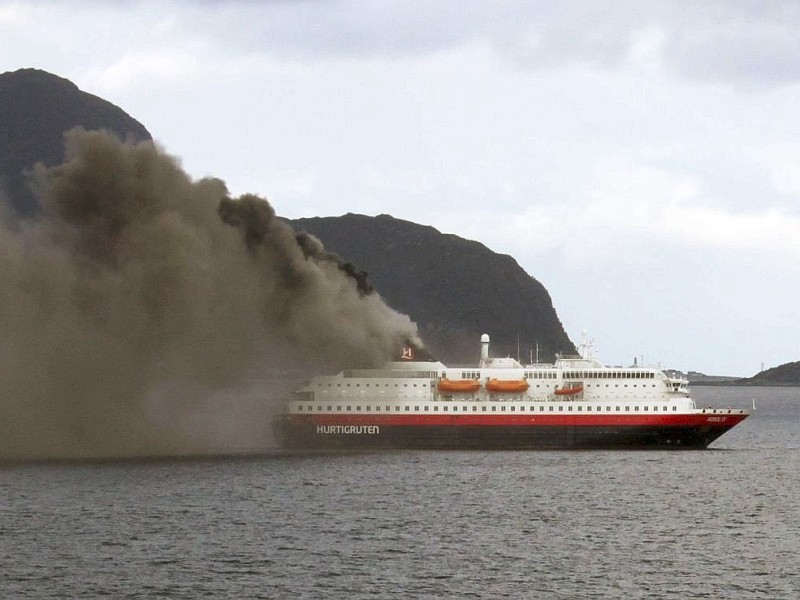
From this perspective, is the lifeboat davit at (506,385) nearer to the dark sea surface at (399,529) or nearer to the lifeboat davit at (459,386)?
the lifeboat davit at (459,386)

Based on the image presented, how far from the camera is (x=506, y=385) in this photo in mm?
98562

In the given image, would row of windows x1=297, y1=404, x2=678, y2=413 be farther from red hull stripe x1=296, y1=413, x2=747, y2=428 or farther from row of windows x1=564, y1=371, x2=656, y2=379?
row of windows x1=564, y1=371, x2=656, y2=379

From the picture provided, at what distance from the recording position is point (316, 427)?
98562 mm

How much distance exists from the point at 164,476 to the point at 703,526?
1231 inches

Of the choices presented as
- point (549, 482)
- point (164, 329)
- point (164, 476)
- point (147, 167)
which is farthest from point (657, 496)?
point (147, 167)

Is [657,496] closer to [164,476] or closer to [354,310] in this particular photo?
[164,476]

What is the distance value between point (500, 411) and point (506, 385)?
1994mm

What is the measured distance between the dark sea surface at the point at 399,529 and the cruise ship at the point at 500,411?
20.1 feet

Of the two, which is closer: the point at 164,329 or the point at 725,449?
the point at 164,329

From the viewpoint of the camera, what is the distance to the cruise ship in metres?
97.6

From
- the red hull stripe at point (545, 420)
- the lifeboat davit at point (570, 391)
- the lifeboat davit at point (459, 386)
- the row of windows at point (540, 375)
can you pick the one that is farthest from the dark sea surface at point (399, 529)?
the row of windows at point (540, 375)

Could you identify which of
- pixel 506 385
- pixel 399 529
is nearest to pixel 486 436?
pixel 506 385

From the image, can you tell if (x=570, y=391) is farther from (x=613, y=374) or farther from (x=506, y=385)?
(x=506, y=385)

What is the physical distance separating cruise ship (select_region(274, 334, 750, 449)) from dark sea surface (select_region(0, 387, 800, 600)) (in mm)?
6139
